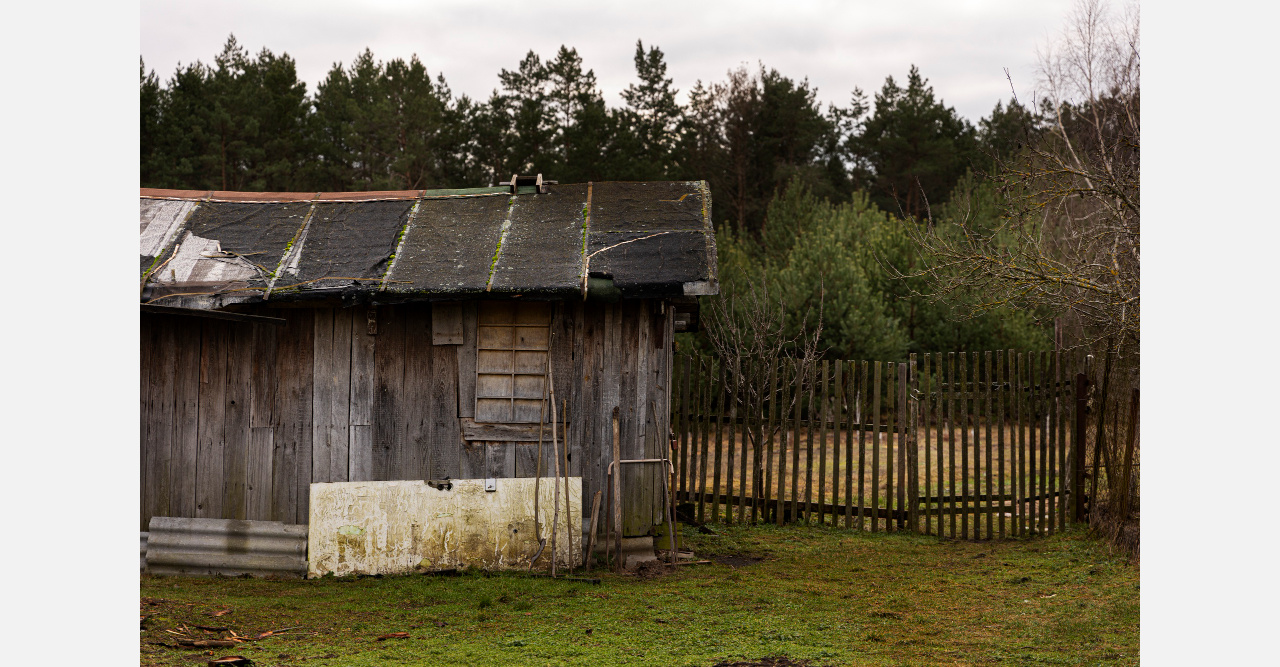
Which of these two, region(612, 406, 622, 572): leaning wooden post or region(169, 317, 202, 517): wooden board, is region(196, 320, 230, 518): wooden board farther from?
region(612, 406, 622, 572): leaning wooden post

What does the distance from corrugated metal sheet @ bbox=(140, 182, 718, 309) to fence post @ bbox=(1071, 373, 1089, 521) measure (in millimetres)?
4379

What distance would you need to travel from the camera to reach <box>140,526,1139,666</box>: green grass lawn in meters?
5.20

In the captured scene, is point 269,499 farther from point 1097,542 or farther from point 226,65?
point 226,65

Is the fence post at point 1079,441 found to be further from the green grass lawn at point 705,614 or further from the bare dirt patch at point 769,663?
the bare dirt patch at point 769,663

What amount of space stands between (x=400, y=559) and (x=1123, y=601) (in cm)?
547

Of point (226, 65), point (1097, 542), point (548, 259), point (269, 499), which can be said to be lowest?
point (1097, 542)

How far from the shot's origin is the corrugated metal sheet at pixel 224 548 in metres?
7.34

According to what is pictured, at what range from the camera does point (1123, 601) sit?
6191 mm

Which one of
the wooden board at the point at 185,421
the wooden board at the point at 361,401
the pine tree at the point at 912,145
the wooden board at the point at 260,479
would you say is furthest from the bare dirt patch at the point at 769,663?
the pine tree at the point at 912,145

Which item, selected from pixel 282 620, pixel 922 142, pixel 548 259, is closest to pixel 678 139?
pixel 922 142

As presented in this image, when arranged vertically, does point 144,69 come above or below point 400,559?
above

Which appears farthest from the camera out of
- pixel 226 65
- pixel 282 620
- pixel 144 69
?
pixel 226 65

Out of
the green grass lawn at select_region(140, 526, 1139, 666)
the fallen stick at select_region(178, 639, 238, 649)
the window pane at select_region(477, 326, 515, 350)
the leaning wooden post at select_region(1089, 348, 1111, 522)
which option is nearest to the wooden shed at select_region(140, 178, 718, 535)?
the window pane at select_region(477, 326, 515, 350)

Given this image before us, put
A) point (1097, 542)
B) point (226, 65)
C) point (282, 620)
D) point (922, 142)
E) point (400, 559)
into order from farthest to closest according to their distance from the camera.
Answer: point (922, 142)
point (226, 65)
point (1097, 542)
point (400, 559)
point (282, 620)
